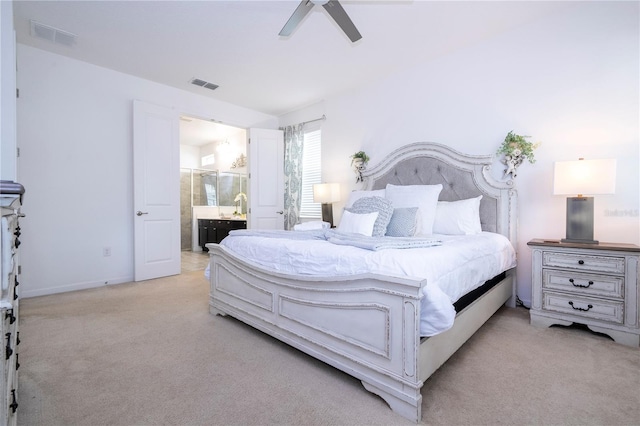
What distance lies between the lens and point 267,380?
166 cm

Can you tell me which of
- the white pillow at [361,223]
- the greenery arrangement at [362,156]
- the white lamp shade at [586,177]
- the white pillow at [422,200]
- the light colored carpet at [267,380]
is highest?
the greenery arrangement at [362,156]

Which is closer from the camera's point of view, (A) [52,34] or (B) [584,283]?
(B) [584,283]

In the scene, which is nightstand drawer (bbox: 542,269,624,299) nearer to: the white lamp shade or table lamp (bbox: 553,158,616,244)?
table lamp (bbox: 553,158,616,244)

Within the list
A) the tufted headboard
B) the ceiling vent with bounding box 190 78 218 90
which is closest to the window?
the tufted headboard

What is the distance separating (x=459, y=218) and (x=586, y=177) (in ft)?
3.16

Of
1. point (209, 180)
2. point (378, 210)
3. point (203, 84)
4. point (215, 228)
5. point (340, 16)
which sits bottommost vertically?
point (215, 228)

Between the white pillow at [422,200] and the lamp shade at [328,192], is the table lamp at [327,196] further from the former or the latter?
the white pillow at [422,200]

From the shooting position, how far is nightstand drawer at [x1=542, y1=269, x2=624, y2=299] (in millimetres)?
2127

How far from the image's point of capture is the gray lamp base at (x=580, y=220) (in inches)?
92.4

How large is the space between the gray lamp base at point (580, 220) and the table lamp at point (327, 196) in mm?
2552

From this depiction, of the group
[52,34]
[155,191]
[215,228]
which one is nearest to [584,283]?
[155,191]

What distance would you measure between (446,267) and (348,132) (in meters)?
3.17

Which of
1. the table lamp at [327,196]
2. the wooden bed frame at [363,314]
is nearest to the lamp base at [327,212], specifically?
the table lamp at [327,196]

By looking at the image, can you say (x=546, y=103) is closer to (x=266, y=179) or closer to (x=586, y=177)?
(x=586, y=177)
